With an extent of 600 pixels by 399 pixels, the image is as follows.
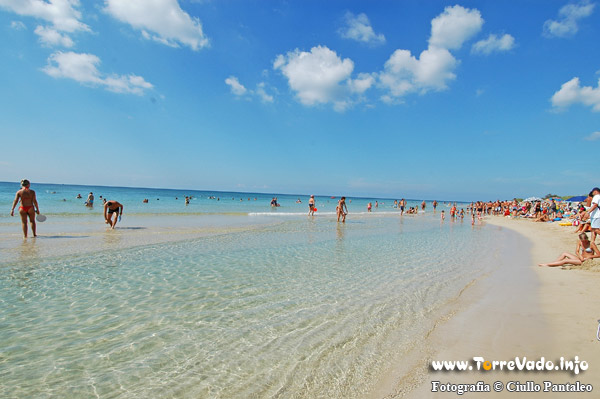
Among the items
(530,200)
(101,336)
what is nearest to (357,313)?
(101,336)

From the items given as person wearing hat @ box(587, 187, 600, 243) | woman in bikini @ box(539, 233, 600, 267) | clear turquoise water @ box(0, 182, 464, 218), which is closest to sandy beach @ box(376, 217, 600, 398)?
woman in bikini @ box(539, 233, 600, 267)

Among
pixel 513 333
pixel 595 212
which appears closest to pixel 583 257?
pixel 595 212

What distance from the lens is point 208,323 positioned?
4480 mm

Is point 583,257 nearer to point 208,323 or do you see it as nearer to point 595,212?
point 595,212

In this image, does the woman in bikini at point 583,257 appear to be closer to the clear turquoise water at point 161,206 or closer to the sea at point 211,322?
the sea at point 211,322

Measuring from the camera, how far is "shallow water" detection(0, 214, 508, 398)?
3.11 m

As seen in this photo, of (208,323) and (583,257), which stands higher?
(583,257)

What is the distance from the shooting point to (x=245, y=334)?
4.17 m

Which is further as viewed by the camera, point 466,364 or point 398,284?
point 398,284

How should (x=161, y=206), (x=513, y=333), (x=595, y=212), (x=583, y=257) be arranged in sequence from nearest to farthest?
(x=513, y=333), (x=583, y=257), (x=595, y=212), (x=161, y=206)

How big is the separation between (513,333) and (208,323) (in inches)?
178

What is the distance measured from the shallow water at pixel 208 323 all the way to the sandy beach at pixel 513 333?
0.34 m

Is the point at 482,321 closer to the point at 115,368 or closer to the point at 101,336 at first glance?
the point at 115,368

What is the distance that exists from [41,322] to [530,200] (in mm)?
60971
